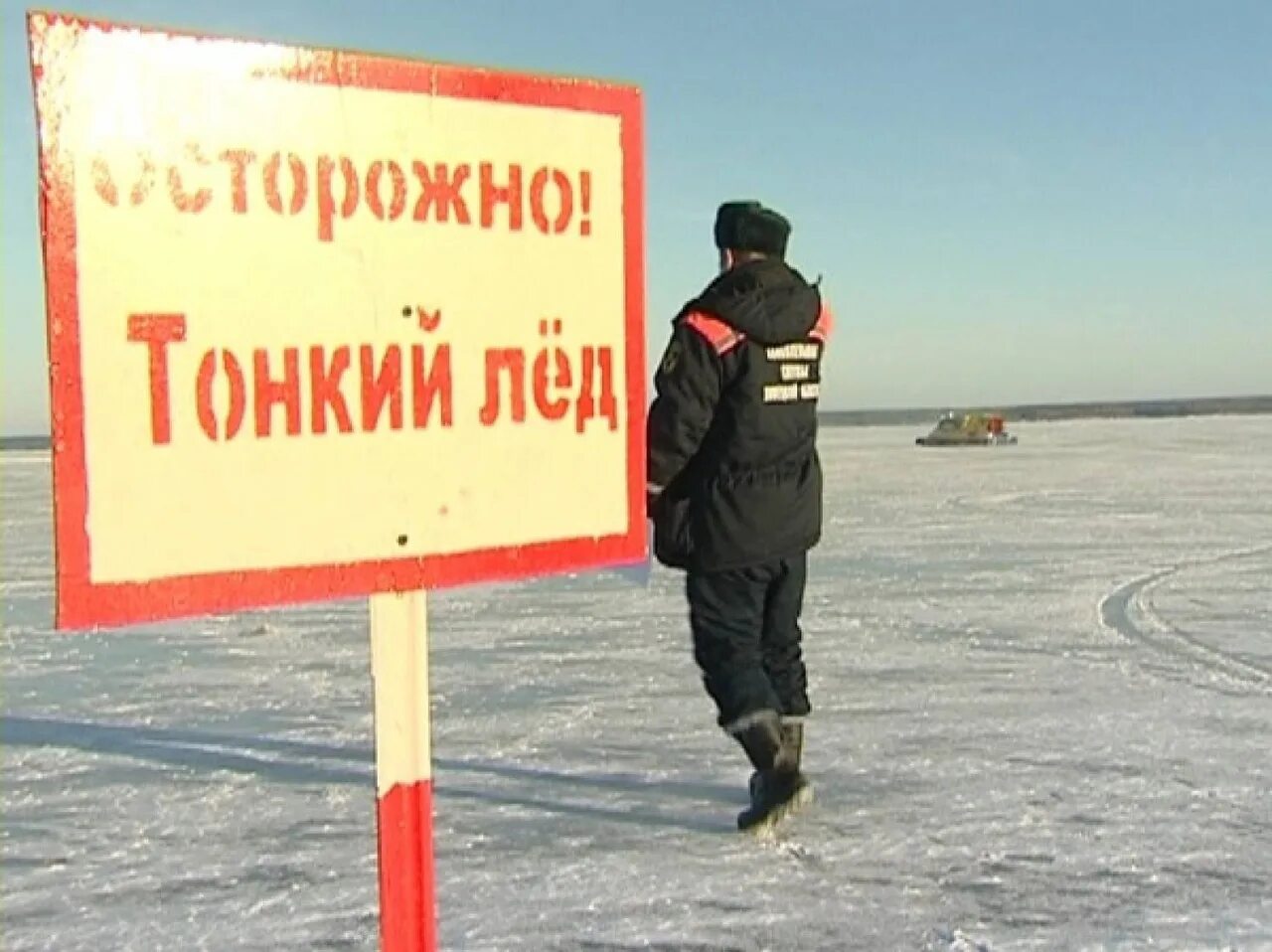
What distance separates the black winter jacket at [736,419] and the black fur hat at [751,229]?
0.05 meters

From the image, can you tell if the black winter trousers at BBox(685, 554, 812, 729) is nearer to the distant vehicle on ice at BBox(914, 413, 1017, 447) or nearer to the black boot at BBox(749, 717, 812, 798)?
the black boot at BBox(749, 717, 812, 798)

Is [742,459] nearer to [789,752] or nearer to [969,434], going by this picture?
[789,752]

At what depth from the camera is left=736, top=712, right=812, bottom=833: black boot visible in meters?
3.11

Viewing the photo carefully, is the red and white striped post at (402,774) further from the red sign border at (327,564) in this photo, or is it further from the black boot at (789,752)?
the black boot at (789,752)

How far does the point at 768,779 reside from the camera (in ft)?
10.3

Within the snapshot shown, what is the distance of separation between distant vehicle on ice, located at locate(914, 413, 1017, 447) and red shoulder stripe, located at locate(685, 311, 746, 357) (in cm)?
3257

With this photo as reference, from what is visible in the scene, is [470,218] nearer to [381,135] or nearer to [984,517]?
[381,135]

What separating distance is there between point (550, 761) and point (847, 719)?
116 centimetres

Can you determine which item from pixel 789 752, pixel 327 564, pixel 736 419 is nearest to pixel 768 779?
pixel 789 752

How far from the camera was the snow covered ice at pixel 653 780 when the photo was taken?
8.48ft

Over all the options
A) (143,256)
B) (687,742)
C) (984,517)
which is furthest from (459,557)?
(984,517)

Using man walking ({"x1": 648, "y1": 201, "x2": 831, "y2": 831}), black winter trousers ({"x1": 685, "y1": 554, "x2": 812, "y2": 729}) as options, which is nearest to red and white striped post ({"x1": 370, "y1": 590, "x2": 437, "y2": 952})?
man walking ({"x1": 648, "y1": 201, "x2": 831, "y2": 831})

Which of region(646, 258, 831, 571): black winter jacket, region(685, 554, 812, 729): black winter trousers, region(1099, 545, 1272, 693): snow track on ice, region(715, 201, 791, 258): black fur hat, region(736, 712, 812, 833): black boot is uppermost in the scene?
region(715, 201, 791, 258): black fur hat

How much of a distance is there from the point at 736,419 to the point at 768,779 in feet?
3.17
